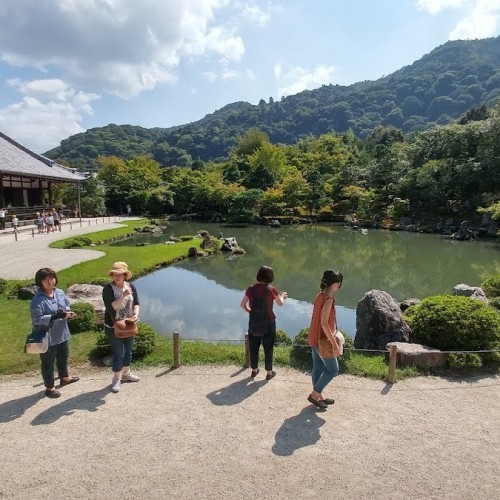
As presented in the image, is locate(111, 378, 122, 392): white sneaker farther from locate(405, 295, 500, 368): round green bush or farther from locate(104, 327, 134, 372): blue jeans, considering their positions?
locate(405, 295, 500, 368): round green bush

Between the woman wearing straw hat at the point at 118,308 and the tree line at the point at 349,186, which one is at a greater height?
the tree line at the point at 349,186

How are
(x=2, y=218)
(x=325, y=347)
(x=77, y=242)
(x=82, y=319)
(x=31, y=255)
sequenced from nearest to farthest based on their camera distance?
(x=325, y=347) → (x=82, y=319) → (x=31, y=255) → (x=77, y=242) → (x=2, y=218)

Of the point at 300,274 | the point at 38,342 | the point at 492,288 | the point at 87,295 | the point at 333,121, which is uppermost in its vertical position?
the point at 333,121

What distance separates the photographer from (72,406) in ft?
17.8

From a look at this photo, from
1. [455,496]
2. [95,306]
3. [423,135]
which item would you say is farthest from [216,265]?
[423,135]

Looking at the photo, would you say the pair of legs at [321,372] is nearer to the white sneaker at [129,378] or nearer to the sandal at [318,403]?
the sandal at [318,403]

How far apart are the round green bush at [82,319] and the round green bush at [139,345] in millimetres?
2053

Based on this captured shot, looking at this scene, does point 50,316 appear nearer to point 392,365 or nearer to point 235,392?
point 235,392

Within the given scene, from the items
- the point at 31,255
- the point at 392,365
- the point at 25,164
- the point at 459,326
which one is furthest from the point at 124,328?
the point at 25,164

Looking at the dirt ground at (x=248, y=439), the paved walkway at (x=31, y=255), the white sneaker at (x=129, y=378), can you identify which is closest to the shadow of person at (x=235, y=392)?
the dirt ground at (x=248, y=439)

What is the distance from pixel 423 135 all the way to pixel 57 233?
39.1m

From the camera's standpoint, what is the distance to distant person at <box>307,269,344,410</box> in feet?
16.8

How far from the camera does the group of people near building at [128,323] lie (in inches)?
205

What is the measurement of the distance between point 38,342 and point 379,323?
5.97 meters
